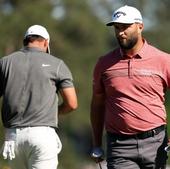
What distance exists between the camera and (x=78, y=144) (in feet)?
Answer: 192

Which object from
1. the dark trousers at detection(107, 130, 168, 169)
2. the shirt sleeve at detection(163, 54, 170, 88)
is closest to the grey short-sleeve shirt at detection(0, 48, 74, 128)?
the dark trousers at detection(107, 130, 168, 169)

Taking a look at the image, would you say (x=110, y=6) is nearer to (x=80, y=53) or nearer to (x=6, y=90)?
(x=80, y=53)

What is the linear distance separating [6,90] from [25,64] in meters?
0.30

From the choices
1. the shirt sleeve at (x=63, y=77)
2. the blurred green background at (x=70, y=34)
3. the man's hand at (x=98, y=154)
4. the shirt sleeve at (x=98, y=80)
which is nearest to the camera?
the shirt sleeve at (x=98, y=80)

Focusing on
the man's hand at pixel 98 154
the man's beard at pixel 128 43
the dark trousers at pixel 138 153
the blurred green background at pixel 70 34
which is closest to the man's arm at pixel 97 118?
the man's hand at pixel 98 154

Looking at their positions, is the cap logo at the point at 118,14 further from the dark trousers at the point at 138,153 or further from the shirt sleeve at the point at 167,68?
the dark trousers at the point at 138,153

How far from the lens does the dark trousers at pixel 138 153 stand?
7.90 meters

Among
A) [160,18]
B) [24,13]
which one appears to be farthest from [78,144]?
[24,13]

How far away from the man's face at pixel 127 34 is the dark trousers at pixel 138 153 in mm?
819

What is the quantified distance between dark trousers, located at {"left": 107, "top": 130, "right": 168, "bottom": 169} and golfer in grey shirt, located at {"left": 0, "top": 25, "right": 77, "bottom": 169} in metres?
0.66

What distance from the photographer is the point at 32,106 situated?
827 centimetres

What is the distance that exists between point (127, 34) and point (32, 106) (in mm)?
1126

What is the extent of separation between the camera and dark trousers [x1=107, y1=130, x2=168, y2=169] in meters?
7.90

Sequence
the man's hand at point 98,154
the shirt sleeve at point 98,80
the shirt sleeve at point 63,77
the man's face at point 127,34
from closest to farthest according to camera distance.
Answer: the man's face at point 127,34 → the shirt sleeve at point 98,80 → the man's hand at point 98,154 → the shirt sleeve at point 63,77
